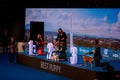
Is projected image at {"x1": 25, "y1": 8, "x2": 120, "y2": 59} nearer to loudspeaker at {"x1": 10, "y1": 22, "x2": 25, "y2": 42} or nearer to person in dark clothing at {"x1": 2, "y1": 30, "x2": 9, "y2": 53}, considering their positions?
person in dark clothing at {"x1": 2, "y1": 30, "x2": 9, "y2": 53}

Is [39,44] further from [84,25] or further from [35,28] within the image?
[84,25]

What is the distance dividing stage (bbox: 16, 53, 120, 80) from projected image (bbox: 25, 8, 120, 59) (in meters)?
0.85

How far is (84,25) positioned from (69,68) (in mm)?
3354

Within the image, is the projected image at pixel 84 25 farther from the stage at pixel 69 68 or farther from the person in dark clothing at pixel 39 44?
the person in dark clothing at pixel 39 44

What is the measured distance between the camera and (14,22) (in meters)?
21.3

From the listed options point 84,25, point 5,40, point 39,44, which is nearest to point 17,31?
point 5,40

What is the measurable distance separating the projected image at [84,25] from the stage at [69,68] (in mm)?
846

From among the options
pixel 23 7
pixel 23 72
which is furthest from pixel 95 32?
pixel 23 7

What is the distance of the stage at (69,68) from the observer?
10.9 meters

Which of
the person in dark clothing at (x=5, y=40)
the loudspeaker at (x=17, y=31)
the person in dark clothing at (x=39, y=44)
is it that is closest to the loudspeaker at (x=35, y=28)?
the person in dark clothing at (x=39, y=44)

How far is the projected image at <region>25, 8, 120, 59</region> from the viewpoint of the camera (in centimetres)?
1352

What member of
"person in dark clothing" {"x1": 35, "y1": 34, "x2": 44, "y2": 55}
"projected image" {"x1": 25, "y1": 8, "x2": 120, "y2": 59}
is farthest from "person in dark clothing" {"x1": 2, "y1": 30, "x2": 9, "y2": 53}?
"person in dark clothing" {"x1": 35, "y1": 34, "x2": 44, "y2": 55}

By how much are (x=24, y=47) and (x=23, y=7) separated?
4.66 m

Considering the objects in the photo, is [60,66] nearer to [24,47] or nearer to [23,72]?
[23,72]
